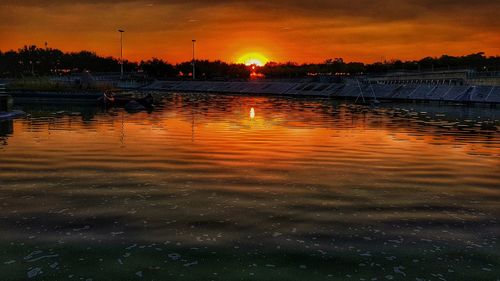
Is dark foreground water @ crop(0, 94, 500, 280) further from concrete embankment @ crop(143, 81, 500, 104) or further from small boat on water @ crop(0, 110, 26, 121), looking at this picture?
concrete embankment @ crop(143, 81, 500, 104)

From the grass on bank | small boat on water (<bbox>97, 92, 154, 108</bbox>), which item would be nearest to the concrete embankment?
small boat on water (<bbox>97, 92, 154, 108</bbox>)

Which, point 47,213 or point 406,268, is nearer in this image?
point 406,268

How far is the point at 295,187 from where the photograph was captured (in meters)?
18.6

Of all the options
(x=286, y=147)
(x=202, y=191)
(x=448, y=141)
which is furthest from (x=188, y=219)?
(x=448, y=141)

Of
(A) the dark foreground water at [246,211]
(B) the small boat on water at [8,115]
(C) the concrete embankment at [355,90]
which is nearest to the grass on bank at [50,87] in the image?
(B) the small boat on water at [8,115]

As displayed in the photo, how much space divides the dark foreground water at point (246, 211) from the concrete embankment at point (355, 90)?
58.8 m

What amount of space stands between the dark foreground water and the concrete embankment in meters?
58.8

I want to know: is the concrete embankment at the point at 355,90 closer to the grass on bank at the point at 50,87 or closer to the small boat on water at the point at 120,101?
the small boat on water at the point at 120,101

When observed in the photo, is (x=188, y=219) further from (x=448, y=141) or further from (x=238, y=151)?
(x=448, y=141)

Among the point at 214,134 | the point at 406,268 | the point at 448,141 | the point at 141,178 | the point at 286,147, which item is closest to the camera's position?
the point at 406,268

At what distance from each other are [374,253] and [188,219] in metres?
5.56

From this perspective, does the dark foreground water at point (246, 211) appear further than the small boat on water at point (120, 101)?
No

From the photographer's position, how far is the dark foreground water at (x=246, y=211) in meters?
10.7

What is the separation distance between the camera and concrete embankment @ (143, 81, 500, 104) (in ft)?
277
